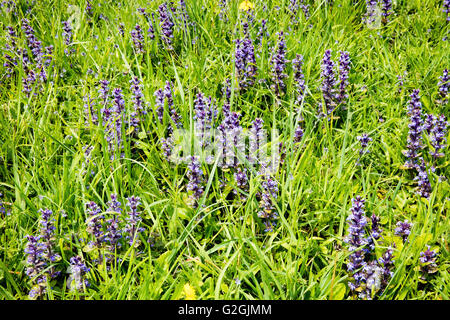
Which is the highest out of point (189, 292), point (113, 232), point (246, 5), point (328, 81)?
point (246, 5)

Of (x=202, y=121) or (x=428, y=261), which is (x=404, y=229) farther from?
(x=202, y=121)

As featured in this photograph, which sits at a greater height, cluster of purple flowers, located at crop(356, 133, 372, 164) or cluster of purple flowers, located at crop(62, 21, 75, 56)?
cluster of purple flowers, located at crop(62, 21, 75, 56)

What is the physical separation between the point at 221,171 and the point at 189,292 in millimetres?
1065

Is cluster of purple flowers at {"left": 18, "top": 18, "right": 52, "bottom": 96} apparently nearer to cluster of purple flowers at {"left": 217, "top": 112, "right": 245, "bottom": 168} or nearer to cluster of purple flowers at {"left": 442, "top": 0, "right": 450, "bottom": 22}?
cluster of purple flowers at {"left": 217, "top": 112, "right": 245, "bottom": 168}

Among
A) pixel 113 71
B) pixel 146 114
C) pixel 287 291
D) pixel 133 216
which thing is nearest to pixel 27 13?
pixel 113 71

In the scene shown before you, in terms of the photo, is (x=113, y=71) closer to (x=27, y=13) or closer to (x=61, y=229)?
(x=27, y=13)

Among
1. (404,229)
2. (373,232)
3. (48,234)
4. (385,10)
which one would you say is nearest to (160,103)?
(48,234)

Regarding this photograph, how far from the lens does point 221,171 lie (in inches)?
130

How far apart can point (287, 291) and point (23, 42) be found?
332 cm

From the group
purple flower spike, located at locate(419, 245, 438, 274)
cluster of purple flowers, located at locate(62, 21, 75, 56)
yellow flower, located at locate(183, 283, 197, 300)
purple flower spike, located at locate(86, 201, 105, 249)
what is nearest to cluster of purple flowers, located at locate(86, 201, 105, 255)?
purple flower spike, located at locate(86, 201, 105, 249)

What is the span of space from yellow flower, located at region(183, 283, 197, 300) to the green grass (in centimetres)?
3

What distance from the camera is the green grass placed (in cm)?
261

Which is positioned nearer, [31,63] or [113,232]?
[113,232]

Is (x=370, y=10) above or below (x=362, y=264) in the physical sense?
above
